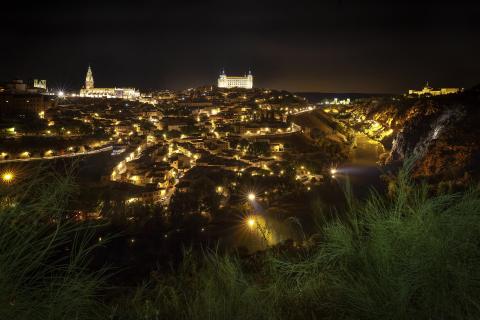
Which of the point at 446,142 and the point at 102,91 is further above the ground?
the point at 102,91

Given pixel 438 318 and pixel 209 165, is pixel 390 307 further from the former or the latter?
pixel 209 165

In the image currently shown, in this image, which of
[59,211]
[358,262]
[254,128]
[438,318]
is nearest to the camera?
[438,318]

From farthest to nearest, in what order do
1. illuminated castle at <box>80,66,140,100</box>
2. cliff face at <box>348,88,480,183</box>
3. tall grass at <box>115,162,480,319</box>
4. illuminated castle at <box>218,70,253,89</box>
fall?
illuminated castle at <box>218,70,253,89</box> < illuminated castle at <box>80,66,140,100</box> < cliff face at <box>348,88,480,183</box> < tall grass at <box>115,162,480,319</box>

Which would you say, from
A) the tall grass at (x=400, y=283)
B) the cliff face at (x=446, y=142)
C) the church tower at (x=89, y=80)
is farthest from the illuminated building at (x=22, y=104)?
the church tower at (x=89, y=80)

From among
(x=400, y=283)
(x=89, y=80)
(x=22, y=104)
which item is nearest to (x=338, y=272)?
(x=400, y=283)

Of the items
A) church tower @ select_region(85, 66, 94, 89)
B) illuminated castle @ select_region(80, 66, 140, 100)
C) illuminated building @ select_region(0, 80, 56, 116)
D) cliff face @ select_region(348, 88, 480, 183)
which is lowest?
cliff face @ select_region(348, 88, 480, 183)

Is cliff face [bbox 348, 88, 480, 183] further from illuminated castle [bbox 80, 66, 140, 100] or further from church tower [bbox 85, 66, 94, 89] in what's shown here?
church tower [bbox 85, 66, 94, 89]

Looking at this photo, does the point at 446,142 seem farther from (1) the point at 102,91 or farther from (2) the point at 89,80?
(2) the point at 89,80

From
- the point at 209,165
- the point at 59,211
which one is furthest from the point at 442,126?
the point at 59,211

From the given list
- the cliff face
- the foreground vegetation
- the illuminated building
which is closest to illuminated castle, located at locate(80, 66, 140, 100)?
the illuminated building
